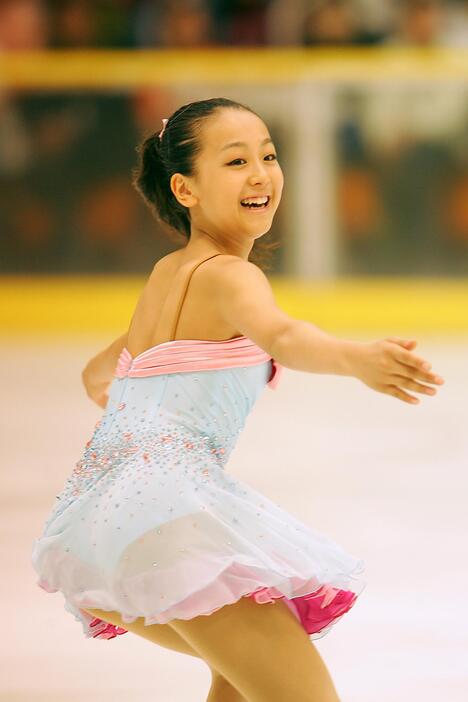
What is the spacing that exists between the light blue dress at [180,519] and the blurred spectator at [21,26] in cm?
620

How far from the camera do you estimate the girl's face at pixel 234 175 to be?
205 cm

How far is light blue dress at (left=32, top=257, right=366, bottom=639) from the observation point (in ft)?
6.02

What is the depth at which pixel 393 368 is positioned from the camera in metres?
1.69

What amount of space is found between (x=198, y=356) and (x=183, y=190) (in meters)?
0.29

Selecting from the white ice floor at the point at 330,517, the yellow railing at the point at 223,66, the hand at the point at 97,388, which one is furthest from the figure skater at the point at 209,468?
the yellow railing at the point at 223,66

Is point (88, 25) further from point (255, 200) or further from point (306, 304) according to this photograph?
point (255, 200)

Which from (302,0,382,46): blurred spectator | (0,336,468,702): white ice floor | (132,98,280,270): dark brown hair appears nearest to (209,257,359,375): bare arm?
(132,98,280,270): dark brown hair

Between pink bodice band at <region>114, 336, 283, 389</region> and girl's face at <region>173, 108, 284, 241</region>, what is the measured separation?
0.19m

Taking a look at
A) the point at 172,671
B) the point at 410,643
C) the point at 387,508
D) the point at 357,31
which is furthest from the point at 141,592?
the point at 357,31

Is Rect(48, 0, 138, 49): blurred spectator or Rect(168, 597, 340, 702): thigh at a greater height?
Rect(48, 0, 138, 49): blurred spectator

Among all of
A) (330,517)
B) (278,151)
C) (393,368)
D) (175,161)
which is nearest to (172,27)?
(278,151)

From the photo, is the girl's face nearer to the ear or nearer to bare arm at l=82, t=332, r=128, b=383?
the ear

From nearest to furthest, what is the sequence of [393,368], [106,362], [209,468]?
[393,368]
[209,468]
[106,362]

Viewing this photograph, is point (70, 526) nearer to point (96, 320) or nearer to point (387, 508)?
point (387, 508)
